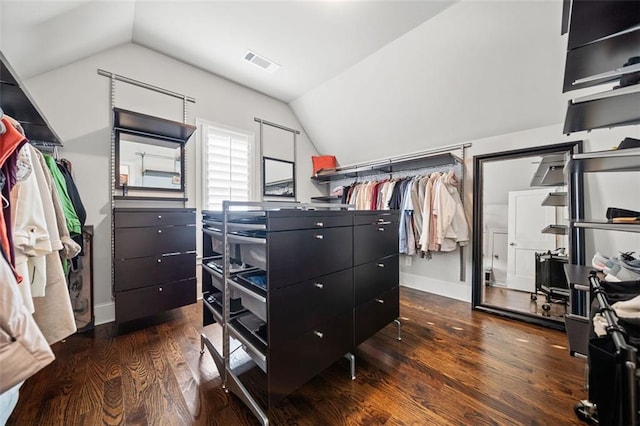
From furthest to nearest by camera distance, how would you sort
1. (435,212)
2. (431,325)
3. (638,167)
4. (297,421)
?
1. (435,212)
2. (431,325)
3. (638,167)
4. (297,421)

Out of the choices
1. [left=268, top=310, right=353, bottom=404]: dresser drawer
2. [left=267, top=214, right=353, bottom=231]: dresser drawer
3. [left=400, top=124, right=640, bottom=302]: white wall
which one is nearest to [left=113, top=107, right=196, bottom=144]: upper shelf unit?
[left=267, top=214, right=353, bottom=231]: dresser drawer

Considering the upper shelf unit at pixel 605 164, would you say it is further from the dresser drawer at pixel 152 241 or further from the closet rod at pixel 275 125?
the closet rod at pixel 275 125

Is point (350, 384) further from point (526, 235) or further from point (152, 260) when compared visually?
point (526, 235)

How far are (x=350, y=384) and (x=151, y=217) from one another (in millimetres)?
2174

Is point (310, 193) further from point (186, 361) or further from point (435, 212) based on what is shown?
point (186, 361)

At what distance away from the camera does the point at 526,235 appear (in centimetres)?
262

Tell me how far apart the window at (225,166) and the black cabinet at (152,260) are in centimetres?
71

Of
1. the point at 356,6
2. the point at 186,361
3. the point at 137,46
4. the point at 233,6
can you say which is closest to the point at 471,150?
the point at 356,6

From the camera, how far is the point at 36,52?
1.82 meters

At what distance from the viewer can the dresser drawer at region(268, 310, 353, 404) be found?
1203 mm

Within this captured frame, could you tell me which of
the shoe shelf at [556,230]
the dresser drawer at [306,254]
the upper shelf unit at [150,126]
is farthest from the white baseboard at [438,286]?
the upper shelf unit at [150,126]

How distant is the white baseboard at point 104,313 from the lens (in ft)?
7.86

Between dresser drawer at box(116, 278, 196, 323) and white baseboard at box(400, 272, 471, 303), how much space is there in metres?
2.84

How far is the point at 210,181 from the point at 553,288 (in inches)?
159
